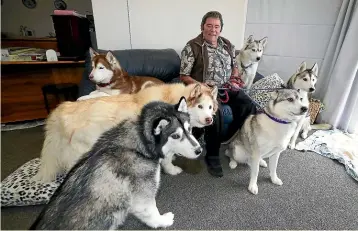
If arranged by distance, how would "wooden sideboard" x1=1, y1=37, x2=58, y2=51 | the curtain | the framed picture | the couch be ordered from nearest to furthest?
the couch < the curtain < "wooden sideboard" x1=1, y1=37, x2=58, y2=51 < the framed picture

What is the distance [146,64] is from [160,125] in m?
1.51

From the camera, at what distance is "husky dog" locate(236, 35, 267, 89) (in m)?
2.70

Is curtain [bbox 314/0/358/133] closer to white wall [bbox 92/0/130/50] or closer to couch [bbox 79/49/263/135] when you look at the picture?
couch [bbox 79/49/263/135]

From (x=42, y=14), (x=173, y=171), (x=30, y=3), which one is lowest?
(x=173, y=171)

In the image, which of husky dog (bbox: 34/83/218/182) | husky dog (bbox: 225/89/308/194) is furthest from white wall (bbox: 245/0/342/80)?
husky dog (bbox: 34/83/218/182)

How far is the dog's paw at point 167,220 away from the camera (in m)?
1.37

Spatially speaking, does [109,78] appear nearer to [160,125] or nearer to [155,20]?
[160,125]

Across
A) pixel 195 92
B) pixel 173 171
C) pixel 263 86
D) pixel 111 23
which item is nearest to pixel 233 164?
pixel 173 171

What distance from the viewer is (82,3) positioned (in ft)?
12.5

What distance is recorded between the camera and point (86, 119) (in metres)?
1.46

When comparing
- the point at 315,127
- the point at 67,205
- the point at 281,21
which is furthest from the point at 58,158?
the point at 281,21

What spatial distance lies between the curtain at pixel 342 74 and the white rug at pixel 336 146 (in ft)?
0.74

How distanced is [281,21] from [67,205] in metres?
3.46

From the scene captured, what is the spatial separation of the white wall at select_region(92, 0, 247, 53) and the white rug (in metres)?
2.02
